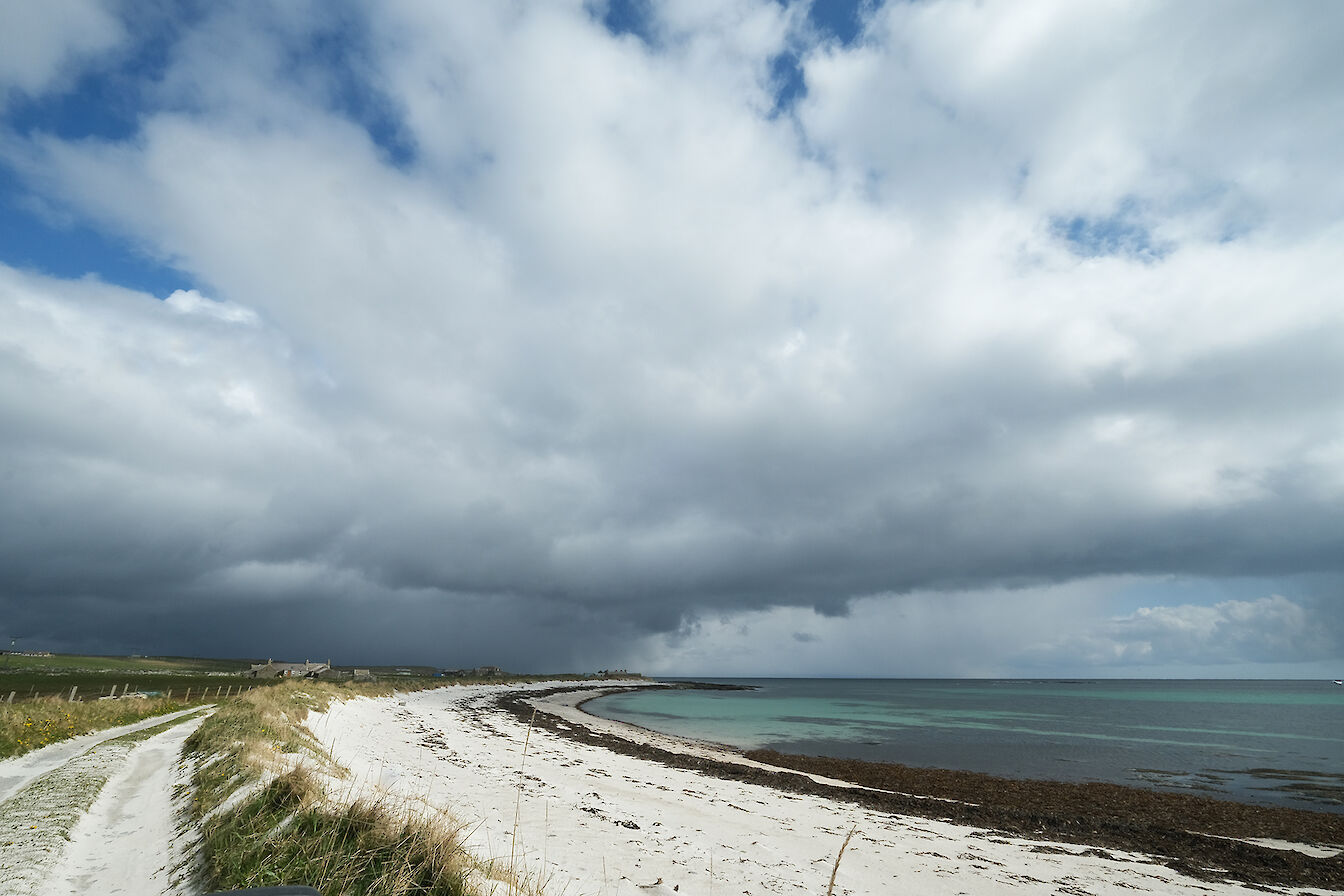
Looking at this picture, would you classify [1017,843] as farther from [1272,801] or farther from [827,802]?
[1272,801]

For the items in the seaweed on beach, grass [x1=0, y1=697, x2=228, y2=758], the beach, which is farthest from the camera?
grass [x1=0, y1=697, x2=228, y2=758]

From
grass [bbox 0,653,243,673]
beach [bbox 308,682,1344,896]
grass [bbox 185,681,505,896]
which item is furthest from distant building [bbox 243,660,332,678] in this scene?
grass [bbox 185,681,505,896]

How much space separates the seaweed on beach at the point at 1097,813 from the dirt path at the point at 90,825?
61.7 ft

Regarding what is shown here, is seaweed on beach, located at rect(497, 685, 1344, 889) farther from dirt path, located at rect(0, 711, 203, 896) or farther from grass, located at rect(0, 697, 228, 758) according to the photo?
grass, located at rect(0, 697, 228, 758)

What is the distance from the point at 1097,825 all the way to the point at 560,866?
17515mm

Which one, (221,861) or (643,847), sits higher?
(221,861)

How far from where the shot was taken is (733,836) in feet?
48.9

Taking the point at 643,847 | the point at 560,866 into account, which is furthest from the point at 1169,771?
the point at 560,866

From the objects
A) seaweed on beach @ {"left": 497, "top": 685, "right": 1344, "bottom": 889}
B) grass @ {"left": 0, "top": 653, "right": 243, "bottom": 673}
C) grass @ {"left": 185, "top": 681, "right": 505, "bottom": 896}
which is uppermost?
grass @ {"left": 185, "top": 681, "right": 505, "bottom": 896}

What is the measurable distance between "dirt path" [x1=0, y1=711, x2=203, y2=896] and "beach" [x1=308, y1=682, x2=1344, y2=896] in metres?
2.59

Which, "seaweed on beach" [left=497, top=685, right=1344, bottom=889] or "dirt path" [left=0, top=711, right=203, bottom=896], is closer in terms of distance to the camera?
"dirt path" [left=0, top=711, right=203, bottom=896]

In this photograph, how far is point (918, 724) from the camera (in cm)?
5934

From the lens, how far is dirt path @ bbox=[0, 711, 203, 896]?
28.6 feet

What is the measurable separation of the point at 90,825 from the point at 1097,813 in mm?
27076
